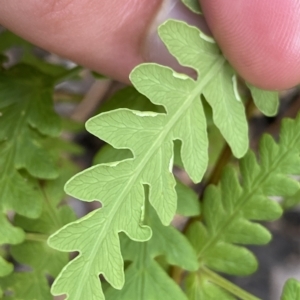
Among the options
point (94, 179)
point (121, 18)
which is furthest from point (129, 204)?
point (121, 18)

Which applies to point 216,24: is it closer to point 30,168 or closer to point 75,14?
point 75,14

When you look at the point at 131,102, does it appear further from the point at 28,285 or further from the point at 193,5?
the point at 28,285

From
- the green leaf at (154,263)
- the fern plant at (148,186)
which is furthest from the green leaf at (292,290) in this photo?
the green leaf at (154,263)

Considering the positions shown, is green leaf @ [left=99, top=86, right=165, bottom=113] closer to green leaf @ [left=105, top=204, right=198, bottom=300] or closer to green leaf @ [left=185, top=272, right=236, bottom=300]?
green leaf @ [left=105, top=204, right=198, bottom=300]

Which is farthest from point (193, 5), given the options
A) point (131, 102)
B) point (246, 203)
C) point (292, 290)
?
point (292, 290)

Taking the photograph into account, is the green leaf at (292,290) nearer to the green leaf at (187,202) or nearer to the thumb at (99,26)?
the green leaf at (187,202)

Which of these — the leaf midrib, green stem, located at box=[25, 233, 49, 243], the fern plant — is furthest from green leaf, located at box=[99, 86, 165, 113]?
green stem, located at box=[25, 233, 49, 243]
